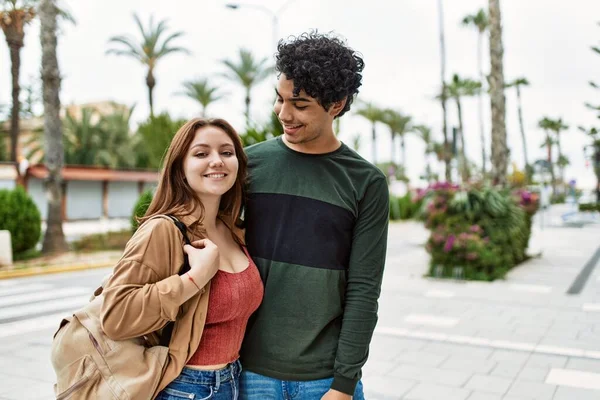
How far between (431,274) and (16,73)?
21.8 metres

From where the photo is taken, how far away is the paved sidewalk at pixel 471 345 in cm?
487

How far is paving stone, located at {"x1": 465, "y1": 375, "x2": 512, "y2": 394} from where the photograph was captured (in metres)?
4.81

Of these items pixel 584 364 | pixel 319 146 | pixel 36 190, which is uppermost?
pixel 36 190

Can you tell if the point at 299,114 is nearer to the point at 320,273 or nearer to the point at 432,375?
the point at 320,273

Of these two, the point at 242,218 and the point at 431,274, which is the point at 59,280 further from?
the point at 242,218

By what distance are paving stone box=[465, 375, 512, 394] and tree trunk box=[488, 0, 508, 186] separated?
31.5 feet

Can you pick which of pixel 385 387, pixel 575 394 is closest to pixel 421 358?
pixel 385 387

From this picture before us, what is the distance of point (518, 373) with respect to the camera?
527 centimetres

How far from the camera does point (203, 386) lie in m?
1.81

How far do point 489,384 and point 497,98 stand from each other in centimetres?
1064

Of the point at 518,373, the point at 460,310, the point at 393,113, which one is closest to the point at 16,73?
the point at 460,310

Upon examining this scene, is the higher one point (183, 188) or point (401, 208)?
point (183, 188)

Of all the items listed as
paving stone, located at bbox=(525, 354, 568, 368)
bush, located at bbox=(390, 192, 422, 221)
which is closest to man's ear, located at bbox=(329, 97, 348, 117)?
paving stone, located at bbox=(525, 354, 568, 368)

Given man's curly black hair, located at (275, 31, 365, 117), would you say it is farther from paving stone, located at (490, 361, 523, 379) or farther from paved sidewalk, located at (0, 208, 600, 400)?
paving stone, located at (490, 361, 523, 379)
